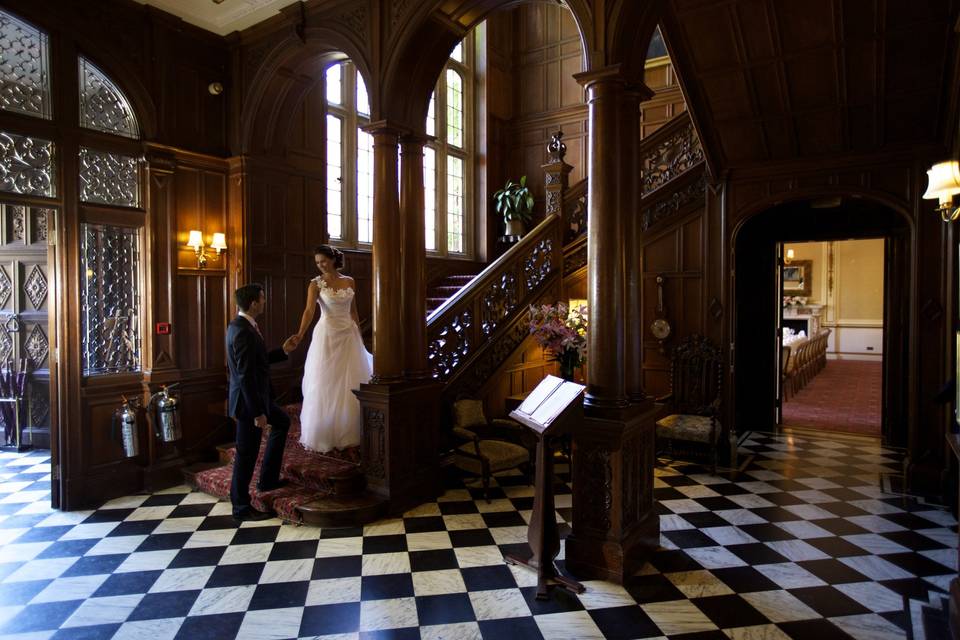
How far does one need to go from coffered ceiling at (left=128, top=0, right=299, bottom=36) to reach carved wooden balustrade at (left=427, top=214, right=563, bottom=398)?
351 centimetres

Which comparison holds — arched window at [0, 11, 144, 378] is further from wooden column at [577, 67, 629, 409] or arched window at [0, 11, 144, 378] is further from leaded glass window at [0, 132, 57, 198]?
wooden column at [577, 67, 629, 409]

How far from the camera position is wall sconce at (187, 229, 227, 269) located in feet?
19.2

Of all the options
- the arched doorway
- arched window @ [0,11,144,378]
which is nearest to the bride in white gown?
arched window @ [0,11,144,378]

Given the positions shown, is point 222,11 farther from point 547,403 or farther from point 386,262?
point 547,403

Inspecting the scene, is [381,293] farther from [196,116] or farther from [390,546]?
[196,116]

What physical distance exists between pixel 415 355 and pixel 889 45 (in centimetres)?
476

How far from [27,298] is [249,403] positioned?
4.82m

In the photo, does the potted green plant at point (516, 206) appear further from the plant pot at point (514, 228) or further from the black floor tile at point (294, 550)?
the black floor tile at point (294, 550)

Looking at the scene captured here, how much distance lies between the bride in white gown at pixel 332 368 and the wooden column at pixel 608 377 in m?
2.44

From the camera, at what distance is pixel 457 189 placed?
10.9 meters

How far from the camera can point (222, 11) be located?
5.75 meters

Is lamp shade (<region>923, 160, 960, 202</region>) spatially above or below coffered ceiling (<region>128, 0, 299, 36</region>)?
below

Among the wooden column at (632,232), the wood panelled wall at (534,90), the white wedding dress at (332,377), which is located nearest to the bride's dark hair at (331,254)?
the white wedding dress at (332,377)

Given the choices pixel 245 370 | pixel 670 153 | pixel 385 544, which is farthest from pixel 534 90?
pixel 385 544
